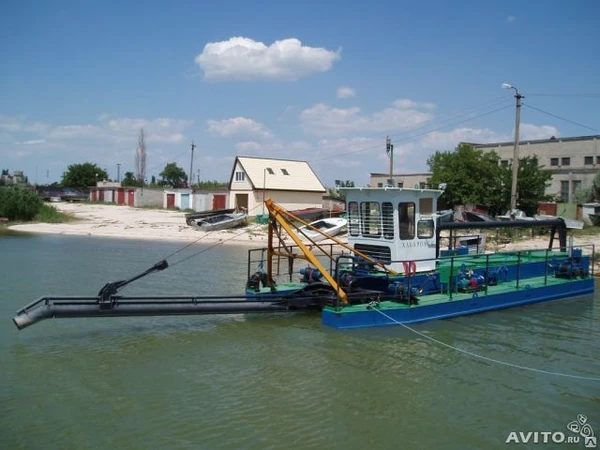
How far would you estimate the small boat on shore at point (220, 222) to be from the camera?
38.7m

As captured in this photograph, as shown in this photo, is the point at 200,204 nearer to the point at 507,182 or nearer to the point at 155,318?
the point at 507,182

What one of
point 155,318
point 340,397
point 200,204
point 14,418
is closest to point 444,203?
point 200,204

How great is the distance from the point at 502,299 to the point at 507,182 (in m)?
24.8

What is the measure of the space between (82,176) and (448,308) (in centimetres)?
8107

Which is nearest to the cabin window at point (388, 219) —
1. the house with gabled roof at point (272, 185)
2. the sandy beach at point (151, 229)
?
the sandy beach at point (151, 229)

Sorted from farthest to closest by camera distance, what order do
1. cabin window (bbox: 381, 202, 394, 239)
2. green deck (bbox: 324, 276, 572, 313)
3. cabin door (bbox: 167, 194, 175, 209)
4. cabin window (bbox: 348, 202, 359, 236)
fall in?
cabin door (bbox: 167, 194, 175, 209), cabin window (bbox: 348, 202, 359, 236), cabin window (bbox: 381, 202, 394, 239), green deck (bbox: 324, 276, 572, 313)

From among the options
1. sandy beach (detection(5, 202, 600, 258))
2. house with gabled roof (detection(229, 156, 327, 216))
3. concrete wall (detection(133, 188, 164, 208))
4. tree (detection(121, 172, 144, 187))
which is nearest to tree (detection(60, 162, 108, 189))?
tree (detection(121, 172, 144, 187))

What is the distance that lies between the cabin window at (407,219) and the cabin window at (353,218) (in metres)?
1.23

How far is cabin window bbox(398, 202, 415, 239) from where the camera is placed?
13336 mm

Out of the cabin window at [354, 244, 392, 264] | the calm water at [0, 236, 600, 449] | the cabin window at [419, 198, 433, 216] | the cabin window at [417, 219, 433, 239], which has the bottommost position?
the calm water at [0, 236, 600, 449]

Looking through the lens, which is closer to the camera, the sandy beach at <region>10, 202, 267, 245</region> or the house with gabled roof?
the sandy beach at <region>10, 202, 267, 245</region>

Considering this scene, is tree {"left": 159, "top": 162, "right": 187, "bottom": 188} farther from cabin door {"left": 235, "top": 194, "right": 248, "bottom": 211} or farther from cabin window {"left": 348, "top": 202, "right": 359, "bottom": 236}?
cabin window {"left": 348, "top": 202, "right": 359, "bottom": 236}

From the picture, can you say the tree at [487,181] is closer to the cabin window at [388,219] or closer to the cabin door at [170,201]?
the cabin window at [388,219]

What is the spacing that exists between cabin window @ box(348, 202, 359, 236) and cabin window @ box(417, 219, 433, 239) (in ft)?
5.15
